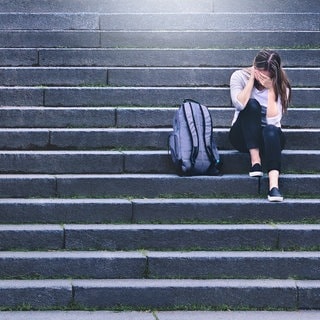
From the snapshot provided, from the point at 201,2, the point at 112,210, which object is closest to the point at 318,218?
the point at 112,210

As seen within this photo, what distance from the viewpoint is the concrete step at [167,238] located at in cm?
680

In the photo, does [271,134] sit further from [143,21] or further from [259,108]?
[143,21]

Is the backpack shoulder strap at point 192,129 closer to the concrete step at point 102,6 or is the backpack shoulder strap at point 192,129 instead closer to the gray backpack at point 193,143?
the gray backpack at point 193,143

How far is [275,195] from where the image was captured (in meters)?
7.14

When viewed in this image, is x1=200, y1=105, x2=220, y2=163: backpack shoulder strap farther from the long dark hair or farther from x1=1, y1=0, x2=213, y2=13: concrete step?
x1=1, y1=0, x2=213, y2=13: concrete step

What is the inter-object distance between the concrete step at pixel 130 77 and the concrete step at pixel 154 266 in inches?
108

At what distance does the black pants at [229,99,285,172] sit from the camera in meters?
7.26

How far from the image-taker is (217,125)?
27.7ft

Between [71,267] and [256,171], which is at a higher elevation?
[256,171]

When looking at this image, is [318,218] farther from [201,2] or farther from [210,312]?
[201,2]

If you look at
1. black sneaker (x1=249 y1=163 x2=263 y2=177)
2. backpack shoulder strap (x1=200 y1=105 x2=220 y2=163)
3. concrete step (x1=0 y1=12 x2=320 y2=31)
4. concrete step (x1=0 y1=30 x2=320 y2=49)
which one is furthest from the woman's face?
concrete step (x1=0 y1=12 x2=320 y2=31)

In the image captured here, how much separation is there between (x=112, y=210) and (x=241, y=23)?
13.1 feet

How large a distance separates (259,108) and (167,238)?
1487 mm

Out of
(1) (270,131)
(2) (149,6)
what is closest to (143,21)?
(2) (149,6)
